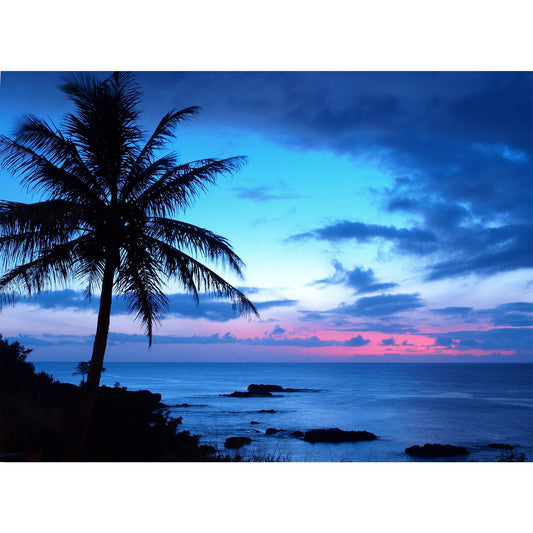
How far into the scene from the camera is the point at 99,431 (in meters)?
6.50

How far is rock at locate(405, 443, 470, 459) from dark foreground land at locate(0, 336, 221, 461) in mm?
10510

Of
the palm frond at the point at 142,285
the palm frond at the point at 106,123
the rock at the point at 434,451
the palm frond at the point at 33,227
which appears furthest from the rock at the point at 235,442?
the palm frond at the point at 106,123

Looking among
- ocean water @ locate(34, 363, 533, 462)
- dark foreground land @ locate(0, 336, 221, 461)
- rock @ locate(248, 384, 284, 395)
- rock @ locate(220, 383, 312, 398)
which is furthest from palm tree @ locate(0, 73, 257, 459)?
rock @ locate(248, 384, 284, 395)

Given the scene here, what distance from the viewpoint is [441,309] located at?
46.1 ft

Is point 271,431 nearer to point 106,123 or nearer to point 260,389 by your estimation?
point 106,123

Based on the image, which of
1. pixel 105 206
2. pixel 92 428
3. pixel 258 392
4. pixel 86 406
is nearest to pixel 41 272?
pixel 105 206

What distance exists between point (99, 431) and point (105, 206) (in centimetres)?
327

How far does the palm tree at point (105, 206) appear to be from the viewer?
18.7ft

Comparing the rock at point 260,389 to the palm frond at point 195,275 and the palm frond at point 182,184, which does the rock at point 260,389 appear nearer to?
the palm frond at point 195,275

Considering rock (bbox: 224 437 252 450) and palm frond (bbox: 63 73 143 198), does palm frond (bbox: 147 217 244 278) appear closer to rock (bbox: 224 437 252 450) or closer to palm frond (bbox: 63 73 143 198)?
palm frond (bbox: 63 73 143 198)

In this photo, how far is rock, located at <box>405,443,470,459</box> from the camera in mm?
14938

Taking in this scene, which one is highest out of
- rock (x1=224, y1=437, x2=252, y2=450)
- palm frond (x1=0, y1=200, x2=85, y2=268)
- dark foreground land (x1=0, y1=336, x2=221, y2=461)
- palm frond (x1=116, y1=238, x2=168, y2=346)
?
palm frond (x1=0, y1=200, x2=85, y2=268)
